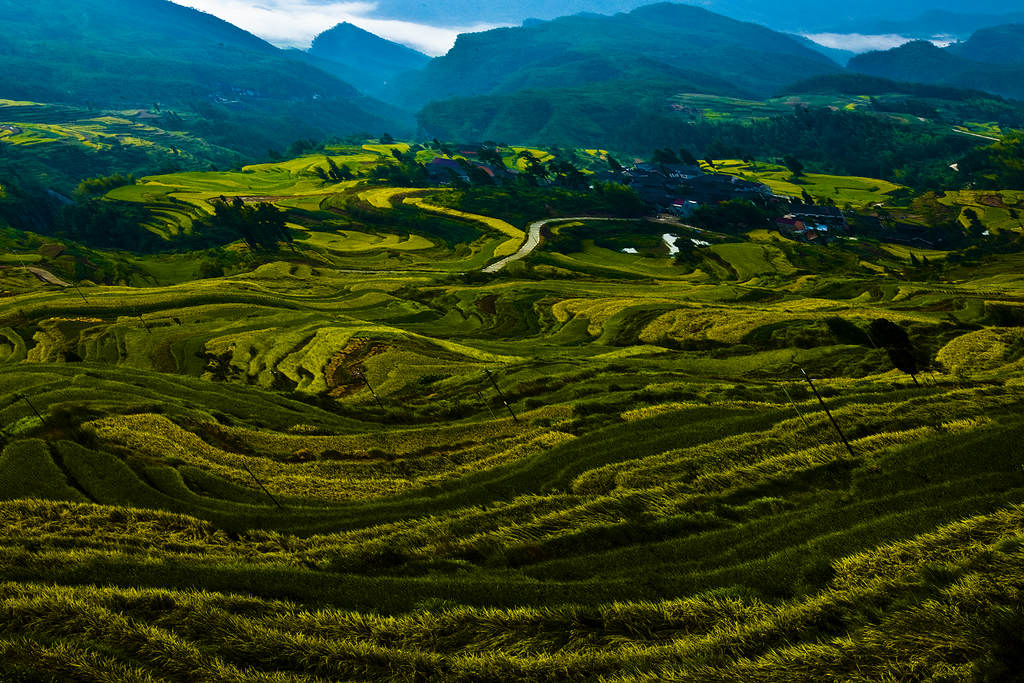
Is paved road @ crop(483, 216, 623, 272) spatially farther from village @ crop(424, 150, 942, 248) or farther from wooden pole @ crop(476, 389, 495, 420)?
wooden pole @ crop(476, 389, 495, 420)

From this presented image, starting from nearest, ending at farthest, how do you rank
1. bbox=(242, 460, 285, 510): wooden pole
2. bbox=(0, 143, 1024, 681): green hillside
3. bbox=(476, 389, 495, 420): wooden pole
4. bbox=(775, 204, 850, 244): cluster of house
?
1. bbox=(0, 143, 1024, 681): green hillside
2. bbox=(242, 460, 285, 510): wooden pole
3. bbox=(476, 389, 495, 420): wooden pole
4. bbox=(775, 204, 850, 244): cluster of house

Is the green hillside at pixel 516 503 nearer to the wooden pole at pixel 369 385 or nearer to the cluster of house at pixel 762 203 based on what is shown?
the wooden pole at pixel 369 385

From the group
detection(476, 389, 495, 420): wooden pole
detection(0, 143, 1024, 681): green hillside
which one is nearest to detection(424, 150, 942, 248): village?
detection(0, 143, 1024, 681): green hillside

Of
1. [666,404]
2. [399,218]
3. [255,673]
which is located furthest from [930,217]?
[255,673]

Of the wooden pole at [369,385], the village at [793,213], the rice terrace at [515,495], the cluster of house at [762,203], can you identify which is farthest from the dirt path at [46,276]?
the cluster of house at [762,203]

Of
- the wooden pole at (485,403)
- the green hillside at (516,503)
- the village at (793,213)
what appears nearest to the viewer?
the green hillside at (516,503)

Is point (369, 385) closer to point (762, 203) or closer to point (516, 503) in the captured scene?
point (516, 503)

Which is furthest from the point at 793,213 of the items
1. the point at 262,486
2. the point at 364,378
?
the point at 262,486
